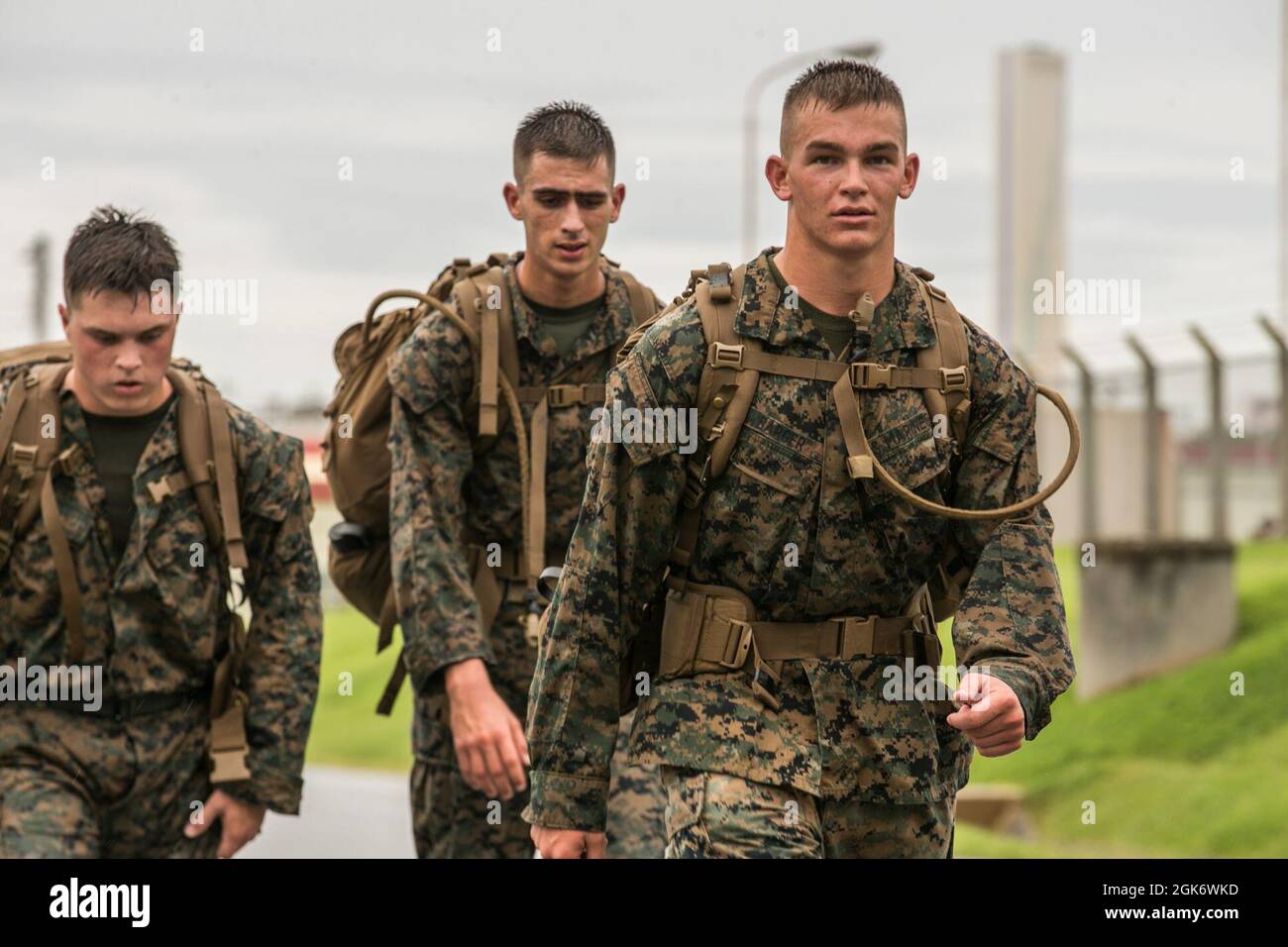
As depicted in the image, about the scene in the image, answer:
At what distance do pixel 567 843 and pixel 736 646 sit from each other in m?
0.62

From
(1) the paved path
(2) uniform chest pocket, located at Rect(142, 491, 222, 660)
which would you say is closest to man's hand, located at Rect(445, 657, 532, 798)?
(2) uniform chest pocket, located at Rect(142, 491, 222, 660)

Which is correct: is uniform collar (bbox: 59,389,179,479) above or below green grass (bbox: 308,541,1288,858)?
above

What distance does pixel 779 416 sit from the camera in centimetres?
481

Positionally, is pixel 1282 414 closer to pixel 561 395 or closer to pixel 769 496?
pixel 561 395

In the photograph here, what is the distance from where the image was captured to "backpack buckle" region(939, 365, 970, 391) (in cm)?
488

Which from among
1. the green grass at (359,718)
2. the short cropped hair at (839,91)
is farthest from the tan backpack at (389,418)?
the green grass at (359,718)

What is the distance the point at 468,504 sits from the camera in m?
6.86

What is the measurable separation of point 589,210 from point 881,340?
2079 millimetres

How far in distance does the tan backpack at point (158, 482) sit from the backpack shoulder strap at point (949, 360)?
241 cm

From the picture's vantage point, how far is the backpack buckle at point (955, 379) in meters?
4.88

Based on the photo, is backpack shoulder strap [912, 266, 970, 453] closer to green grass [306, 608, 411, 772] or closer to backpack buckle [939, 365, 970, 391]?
backpack buckle [939, 365, 970, 391]

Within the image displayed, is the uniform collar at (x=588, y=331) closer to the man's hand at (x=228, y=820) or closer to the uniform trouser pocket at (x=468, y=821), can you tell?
the uniform trouser pocket at (x=468, y=821)

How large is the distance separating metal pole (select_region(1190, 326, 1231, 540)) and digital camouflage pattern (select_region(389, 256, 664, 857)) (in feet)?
43.5

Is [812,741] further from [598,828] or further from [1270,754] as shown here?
[1270,754]
